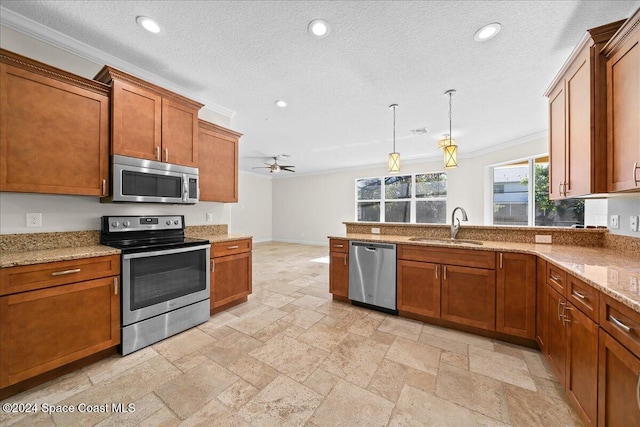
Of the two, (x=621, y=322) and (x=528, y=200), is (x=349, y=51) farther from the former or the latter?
(x=528, y=200)

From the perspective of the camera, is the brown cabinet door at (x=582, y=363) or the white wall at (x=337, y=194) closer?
the brown cabinet door at (x=582, y=363)

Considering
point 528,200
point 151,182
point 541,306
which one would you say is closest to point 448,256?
point 541,306

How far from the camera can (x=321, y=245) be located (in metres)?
8.62

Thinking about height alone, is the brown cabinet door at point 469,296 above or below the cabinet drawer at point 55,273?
below

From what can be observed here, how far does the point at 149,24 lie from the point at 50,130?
1146 millimetres

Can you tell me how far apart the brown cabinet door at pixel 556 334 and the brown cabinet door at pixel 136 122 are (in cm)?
359

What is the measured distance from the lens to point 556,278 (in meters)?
1.74

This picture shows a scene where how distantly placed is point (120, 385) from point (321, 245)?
23.2ft

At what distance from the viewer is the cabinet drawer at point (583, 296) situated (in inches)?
48.9

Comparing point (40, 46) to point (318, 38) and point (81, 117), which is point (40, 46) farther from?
point (318, 38)

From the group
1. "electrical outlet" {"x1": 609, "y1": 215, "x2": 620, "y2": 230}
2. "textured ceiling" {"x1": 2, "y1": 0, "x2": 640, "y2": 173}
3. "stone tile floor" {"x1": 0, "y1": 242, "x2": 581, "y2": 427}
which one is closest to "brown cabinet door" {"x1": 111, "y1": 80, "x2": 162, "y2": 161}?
"textured ceiling" {"x1": 2, "y1": 0, "x2": 640, "y2": 173}

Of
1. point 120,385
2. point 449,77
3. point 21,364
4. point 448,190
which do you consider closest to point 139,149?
point 21,364

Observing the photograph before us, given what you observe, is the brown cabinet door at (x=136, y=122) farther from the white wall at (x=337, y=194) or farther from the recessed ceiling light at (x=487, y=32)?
the white wall at (x=337, y=194)

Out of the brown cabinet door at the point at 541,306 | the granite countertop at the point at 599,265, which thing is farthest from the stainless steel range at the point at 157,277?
the brown cabinet door at the point at 541,306
